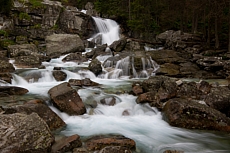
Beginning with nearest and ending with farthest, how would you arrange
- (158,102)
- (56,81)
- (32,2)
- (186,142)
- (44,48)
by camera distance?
1. (186,142)
2. (158,102)
3. (56,81)
4. (44,48)
5. (32,2)

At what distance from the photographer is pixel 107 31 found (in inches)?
1252

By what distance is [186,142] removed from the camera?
6.41 m

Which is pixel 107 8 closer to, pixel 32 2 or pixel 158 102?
pixel 32 2

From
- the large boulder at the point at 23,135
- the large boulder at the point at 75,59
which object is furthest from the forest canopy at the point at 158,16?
the large boulder at the point at 23,135

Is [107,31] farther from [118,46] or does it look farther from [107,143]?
[107,143]

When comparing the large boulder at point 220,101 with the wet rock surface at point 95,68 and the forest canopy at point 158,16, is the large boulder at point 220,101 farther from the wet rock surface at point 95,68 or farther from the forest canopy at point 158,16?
the forest canopy at point 158,16

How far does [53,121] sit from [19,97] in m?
3.26

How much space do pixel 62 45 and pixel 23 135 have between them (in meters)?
18.8

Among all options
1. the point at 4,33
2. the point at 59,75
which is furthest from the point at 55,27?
the point at 59,75

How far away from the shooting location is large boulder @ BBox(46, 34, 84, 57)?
71.6ft

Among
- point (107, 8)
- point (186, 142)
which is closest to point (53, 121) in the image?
point (186, 142)

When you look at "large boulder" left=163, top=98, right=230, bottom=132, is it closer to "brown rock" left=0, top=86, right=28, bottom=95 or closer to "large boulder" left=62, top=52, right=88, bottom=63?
"brown rock" left=0, top=86, right=28, bottom=95

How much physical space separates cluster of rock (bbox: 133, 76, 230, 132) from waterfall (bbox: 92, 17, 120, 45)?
19.6 meters

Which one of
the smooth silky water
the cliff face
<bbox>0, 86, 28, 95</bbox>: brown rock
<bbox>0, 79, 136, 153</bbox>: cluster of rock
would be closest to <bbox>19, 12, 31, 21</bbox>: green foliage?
the cliff face
